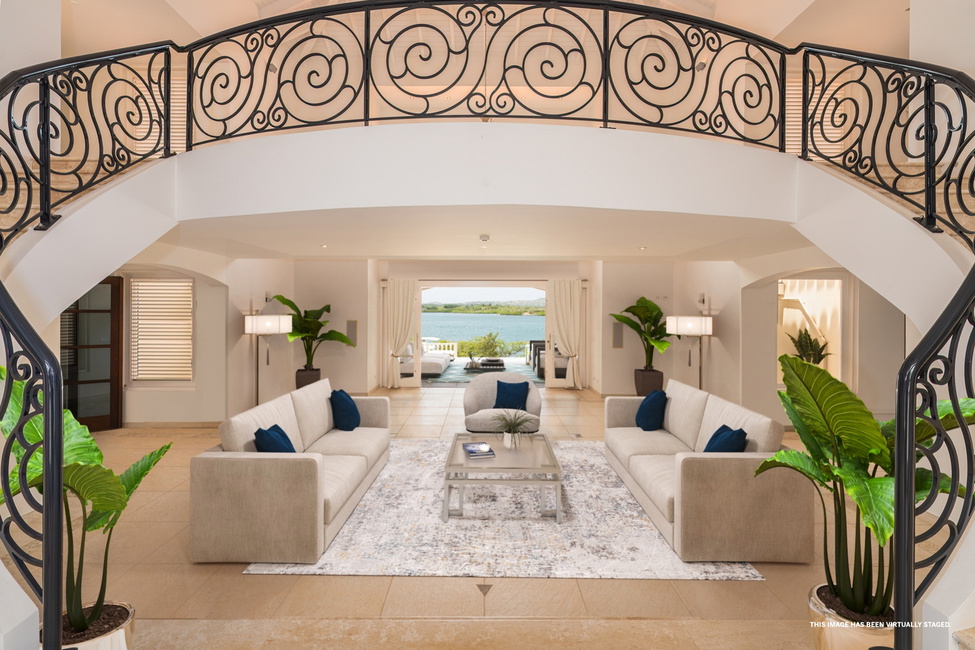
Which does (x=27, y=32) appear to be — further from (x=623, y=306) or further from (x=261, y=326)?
(x=623, y=306)

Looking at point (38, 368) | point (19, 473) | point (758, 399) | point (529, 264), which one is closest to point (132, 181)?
point (38, 368)

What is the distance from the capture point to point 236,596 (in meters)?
3.08

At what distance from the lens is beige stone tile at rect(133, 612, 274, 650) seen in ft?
8.45

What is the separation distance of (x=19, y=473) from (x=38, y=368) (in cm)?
34

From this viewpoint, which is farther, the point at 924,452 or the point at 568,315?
the point at 568,315

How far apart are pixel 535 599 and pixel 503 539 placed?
80 centimetres

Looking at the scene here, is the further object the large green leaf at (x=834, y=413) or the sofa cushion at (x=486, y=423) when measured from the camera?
the sofa cushion at (x=486, y=423)

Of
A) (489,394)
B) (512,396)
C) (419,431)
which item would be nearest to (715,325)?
(512,396)

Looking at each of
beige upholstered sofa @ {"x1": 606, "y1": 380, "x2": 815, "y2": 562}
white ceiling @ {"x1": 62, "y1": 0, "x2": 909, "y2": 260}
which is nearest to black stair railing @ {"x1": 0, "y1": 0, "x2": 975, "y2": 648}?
white ceiling @ {"x1": 62, "y1": 0, "x2": 909, "y2": 260}

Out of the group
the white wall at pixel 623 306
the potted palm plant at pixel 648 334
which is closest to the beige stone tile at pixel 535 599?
the potted palm plant at pixel 648 334

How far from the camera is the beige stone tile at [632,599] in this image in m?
2.94

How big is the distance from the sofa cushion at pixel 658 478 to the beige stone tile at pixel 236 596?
2.45m

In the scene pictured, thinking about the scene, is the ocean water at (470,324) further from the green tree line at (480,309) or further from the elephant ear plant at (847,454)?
the elephant ear plant at (847,454)

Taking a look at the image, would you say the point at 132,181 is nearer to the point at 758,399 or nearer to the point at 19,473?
the point at 19,473
